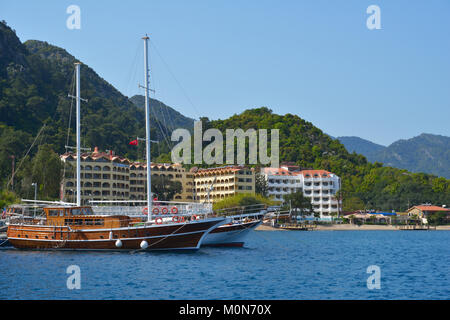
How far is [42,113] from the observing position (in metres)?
132

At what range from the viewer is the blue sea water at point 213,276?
2773 centimetres

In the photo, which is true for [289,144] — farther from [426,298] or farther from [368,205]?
[426,298]

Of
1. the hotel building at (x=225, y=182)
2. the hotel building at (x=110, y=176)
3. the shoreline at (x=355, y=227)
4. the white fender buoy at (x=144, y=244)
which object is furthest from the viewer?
the hotel building at (x=225, y=182)

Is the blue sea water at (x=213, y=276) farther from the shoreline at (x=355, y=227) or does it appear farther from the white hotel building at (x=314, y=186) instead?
the white hotel building at (x=314, y=186)

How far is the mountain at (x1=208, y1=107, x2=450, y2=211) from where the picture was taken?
515 ft

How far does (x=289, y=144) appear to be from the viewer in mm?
179625

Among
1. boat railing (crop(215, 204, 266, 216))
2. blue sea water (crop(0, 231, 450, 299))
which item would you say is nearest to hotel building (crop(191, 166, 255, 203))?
boat railing (crop(215, 204, 266, 216))

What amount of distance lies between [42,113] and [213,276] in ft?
358

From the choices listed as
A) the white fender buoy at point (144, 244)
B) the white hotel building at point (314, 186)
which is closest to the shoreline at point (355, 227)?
the white hotel building at point (314, 186)

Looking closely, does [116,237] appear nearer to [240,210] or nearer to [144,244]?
[144,244]

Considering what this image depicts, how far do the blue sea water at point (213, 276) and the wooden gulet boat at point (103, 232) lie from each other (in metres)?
0.81

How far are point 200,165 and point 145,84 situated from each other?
366 feet

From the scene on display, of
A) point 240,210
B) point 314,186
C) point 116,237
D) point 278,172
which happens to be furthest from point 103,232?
point 314,186
